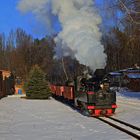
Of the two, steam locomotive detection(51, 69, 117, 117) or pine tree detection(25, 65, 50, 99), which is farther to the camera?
pine tree detection(25, 65, 50, 99)

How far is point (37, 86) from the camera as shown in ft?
138

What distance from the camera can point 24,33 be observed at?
96188 mm

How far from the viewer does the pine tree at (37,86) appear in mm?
41781

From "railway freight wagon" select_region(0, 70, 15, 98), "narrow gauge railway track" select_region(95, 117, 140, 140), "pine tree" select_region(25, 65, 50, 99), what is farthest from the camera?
"railway freight wagon" select_region(0, 70, 15, 98)

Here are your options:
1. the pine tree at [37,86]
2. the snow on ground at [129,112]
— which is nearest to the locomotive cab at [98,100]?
the snow on ground at [129,112]

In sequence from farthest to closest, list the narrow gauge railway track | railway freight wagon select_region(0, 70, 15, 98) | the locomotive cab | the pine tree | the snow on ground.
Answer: railway freight wagon select_region(0, 70, 15, 98) < the pine tree < the locomotive cab < the snow on ground < the narrow gauge railway track

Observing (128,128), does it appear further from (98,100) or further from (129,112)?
(129,112)

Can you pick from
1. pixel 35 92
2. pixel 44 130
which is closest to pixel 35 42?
pixel 35 92

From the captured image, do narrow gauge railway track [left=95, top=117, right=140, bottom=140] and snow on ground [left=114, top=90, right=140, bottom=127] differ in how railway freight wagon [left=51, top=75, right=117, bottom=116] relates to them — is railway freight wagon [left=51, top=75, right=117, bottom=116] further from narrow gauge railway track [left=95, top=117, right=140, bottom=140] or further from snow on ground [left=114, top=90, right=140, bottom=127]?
narrow gauge railway track [left=95, top=117, right=140, bottom=140]

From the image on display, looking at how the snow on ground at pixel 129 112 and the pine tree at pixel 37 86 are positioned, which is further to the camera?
the pine tree at pixel 37 86

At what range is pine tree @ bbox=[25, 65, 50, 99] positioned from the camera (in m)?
41.8

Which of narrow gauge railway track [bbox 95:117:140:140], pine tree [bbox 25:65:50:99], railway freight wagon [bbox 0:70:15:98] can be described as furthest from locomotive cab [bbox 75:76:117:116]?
railway freight wagon [bbox 0:70:15:98]

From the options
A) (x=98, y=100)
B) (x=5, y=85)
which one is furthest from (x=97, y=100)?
(x=5, y=85)

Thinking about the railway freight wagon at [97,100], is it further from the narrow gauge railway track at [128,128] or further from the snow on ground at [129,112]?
the narrow gauge railway track at [128,128]
